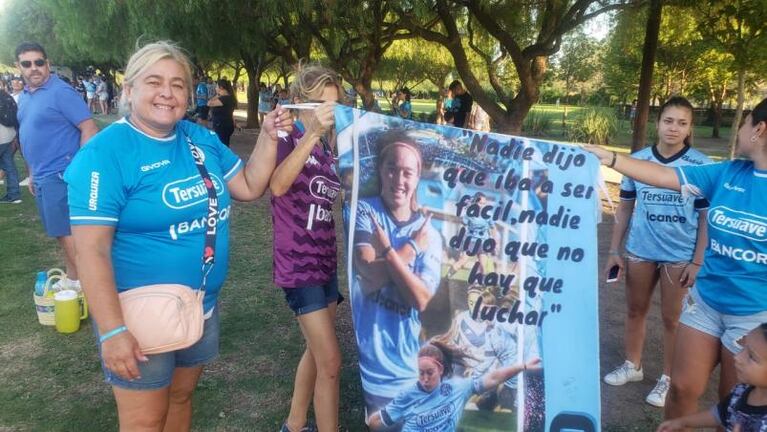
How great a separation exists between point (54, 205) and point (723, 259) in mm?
4406

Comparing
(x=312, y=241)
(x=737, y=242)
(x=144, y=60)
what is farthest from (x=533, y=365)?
(x=144, y=60)

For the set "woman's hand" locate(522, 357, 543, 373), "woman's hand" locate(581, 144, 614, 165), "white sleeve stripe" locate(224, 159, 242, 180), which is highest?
"woman's hand" locate(581, 144, 614, 165)

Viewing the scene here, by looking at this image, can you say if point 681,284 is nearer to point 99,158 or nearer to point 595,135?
point 99,158

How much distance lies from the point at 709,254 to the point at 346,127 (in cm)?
171

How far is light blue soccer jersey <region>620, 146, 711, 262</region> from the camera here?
312 centimetres

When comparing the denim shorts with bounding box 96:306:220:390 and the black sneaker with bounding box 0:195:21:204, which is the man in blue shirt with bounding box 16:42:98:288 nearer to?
the denim shorts with bounding box 96:306:220:390

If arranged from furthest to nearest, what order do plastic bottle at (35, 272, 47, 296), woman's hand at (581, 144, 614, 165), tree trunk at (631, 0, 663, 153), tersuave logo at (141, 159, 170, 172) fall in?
1. tree trunk at (631, 0, 663, 153)
2. plastic bottle at (35, 272, 47, 296)
3. woman's hand at (581, 144, 614, 165)
4. tersuave logo at (141, 159, 170, 172)

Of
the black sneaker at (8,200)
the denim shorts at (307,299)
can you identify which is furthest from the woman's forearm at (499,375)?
the black sneaker at (8,200)

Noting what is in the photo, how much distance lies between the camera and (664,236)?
319cm

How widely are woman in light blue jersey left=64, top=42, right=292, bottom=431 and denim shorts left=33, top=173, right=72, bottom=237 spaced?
2.58m

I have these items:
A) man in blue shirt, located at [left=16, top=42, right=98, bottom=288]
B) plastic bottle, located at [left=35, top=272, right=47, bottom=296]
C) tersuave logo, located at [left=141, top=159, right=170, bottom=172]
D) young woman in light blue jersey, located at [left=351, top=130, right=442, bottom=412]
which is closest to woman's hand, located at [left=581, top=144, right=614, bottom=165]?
young woman in light blue jersey, located at [left=351, top=130, right=442, bottom=412]

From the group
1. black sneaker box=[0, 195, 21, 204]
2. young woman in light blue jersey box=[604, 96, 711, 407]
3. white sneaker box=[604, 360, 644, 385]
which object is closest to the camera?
young woman in light blue jersey box=[604, 96, 711, 407]

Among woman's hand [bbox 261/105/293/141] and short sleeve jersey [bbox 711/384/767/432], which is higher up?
woman's hand [bbox 261/105/293/141]

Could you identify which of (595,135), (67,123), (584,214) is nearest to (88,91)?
(595,135)
